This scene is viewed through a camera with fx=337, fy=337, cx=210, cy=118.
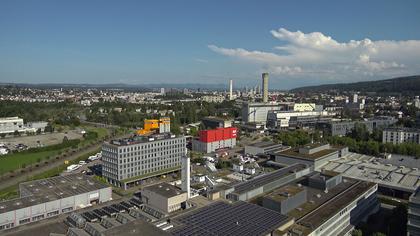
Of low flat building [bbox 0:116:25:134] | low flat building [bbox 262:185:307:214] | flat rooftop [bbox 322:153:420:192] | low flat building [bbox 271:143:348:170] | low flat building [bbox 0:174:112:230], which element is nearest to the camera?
low flat building [bbox 262:185:307:214]

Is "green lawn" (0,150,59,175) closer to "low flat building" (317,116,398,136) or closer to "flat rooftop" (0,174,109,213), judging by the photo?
"flat rooftop" (0,174,109,213)

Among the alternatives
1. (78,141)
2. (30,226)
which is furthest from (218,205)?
(78,141)

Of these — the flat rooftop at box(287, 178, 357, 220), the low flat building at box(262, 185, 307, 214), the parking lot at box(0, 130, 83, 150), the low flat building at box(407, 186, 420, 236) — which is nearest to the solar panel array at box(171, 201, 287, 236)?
the low flat building at box(262, 185, 307, 214)

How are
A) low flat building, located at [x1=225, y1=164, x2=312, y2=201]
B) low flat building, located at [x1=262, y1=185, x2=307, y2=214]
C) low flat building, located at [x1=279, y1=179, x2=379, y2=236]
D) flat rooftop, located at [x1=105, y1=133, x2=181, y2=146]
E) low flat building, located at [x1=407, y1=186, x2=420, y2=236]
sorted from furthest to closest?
flat rooftop, located at [x1=105, y1=133, x2=181, y2=146] → low flat building, located at [x1=225, y1=164, x2=312, y2=201] → low flat building, located at [x1=262, y1=185, x2=307, y2=214] → low flat building, located at [x1=279, y1=179, x2=379, y2=236] → low flat building, located at [x1=407, y1=186, x2=420, y2=236]

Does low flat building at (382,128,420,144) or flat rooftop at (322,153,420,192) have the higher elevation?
low flat building at (382,128,420,144)

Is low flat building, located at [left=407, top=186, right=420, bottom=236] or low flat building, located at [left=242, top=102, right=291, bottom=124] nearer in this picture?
low flat building, located at [left=407, top=186, right=420, bottom=236]

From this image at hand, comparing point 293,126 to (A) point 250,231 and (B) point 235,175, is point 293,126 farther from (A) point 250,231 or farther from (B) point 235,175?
(A) point 250,231

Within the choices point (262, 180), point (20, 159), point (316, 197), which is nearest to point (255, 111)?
point (20, 159)

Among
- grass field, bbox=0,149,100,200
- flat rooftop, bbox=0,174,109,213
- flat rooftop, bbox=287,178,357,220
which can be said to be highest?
flat rooftop, bbox=287,178,357,220
